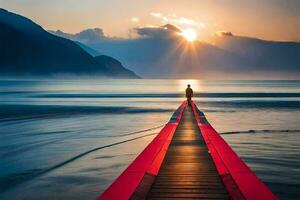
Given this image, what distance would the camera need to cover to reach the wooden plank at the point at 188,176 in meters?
8.77

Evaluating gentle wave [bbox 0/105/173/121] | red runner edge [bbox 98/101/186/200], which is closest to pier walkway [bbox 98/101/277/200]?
red runner edge [bbox 98/101/186/200]

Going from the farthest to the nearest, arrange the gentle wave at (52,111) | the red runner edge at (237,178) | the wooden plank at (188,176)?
the gentle wave at (52,111)
the wooden plank at (188,176)
the red runner edge at (237,178)

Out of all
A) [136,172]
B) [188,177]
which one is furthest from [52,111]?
[188,177]

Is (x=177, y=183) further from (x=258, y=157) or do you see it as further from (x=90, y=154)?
(x=90, y=154)

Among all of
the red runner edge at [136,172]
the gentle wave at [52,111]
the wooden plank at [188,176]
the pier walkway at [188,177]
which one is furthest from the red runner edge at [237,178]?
the gentle wave at [52,111]

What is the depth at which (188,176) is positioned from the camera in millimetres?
10336

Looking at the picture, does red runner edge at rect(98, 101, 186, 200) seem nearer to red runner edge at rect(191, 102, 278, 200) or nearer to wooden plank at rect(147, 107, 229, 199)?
wooden plank at rect(147, 107, 229, 199)

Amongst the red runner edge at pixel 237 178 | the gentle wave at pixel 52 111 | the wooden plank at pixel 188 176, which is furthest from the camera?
the gentle wave at pixel 52 111

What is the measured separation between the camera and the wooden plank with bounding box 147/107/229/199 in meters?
8.77

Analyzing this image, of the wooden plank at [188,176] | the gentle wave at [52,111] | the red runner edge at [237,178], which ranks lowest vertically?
the gentle wave at [52,111]

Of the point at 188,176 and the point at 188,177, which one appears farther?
the point at 188,176

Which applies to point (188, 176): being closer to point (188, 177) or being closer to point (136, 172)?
point (188, 177)

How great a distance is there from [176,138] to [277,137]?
6741 millimetres

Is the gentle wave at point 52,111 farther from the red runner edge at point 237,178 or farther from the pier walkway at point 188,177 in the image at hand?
the red runner edge at point 237,178
